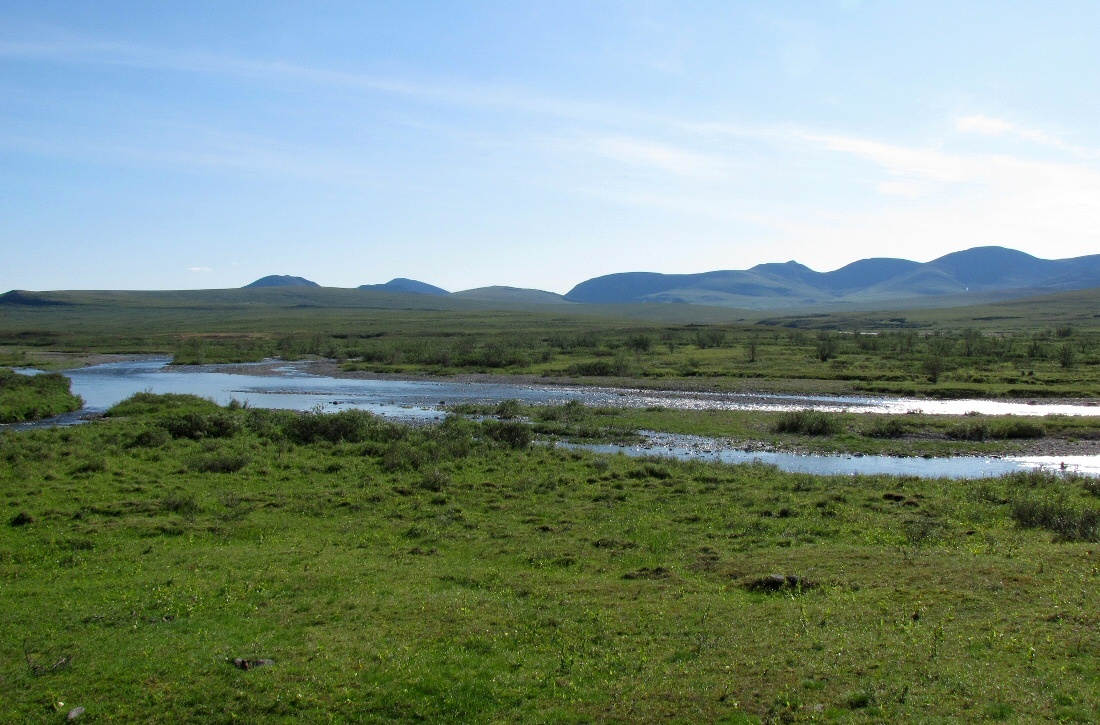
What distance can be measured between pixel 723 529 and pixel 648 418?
25763 mm

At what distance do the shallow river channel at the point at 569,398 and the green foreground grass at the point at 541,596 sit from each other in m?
7.19

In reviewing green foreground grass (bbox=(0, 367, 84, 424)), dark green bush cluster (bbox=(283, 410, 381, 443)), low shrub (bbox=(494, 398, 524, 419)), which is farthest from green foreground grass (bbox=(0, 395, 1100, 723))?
green foreground grass (bbox=(0, 367, 84, 424))

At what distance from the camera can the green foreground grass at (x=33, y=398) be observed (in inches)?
1838

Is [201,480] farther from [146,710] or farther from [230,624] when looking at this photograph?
[146,710]

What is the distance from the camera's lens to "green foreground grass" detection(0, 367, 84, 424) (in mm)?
46688

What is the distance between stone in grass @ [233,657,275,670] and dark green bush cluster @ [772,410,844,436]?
34.8 metres

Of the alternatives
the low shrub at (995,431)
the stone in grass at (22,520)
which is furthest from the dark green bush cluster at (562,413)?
the stone in grass at (22,520)

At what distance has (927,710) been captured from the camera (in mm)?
9500

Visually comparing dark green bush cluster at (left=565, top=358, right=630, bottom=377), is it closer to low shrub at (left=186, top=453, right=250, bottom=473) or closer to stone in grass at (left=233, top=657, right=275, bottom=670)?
low shrub at (left=186, top=453, right=250, bottom=473)

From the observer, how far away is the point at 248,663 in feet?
37.8

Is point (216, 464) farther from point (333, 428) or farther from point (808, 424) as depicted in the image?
point (808, 424)

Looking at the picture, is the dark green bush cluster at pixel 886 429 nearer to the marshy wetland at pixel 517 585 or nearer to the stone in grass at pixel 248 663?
the marshy wetland at pixel 517 585

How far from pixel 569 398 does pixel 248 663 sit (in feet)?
155

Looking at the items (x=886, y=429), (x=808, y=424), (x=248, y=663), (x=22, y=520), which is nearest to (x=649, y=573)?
(x=248, y=663)
